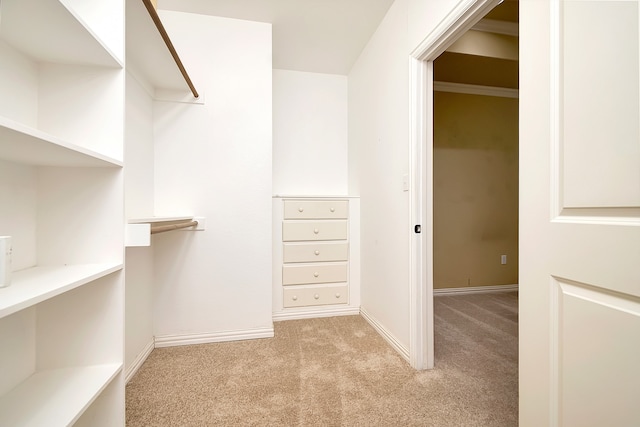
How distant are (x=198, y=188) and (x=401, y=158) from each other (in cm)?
145

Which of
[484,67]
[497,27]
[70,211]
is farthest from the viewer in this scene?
[484,67]

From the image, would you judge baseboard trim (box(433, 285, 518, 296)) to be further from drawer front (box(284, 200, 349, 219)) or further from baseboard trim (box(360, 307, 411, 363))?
drawer front (box(284, 200, 349, 219))

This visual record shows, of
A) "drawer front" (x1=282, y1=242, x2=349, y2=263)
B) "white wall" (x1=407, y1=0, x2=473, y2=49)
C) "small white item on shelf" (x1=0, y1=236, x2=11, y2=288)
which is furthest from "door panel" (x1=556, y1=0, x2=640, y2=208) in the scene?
"drawer front" (x1=282, y1=242, x2=349, y2=263)

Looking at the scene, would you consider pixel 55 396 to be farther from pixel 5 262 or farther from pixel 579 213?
pixel 579 213

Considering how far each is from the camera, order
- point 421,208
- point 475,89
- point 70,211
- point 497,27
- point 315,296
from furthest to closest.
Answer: point 475,89 < point 315,296 < point 497,27 < point 421,208 < point 70,211

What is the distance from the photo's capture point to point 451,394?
134 cm

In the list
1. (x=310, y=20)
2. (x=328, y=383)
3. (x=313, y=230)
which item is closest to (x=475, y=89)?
(x=310, y=20)

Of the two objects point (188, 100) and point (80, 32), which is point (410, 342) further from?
point (188, 100)

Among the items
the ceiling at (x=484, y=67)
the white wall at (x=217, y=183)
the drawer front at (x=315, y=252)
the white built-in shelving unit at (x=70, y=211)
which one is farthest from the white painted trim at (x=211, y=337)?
the ceiling at (x=484, y=67)

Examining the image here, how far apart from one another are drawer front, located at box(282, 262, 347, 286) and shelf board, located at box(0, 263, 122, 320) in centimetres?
150

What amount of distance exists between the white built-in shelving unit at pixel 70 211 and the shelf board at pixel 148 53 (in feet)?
0.66

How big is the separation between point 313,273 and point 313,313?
36cm

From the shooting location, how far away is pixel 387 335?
1.90 metres

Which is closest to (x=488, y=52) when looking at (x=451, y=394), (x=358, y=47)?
(x=358, y=47)
